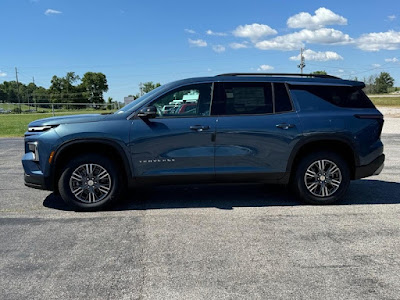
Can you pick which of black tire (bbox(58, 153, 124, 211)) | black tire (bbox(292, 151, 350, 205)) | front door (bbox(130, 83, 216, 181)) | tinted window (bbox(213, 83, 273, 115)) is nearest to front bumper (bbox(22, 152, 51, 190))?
black tire (bbox(58, 153, 124, 211))

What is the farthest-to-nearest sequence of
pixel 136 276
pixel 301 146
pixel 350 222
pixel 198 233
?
1. pixel 301 146
2. pixel 350 222
3. pixel 198 233
4. pixel 136 276

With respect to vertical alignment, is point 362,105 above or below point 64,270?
above

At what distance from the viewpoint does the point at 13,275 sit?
328 cm

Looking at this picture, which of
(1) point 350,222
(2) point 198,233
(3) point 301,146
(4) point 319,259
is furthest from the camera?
(3) point 301,146

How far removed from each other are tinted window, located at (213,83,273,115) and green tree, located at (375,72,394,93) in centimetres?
14367

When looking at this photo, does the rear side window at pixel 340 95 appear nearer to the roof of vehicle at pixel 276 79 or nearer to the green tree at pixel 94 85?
the roof of vehicle at pixel 276 79

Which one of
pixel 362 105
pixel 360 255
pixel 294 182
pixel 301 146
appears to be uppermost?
pixel 362 105

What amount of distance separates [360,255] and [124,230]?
2.59 m

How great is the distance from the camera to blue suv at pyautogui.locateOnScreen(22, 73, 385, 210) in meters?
4.98

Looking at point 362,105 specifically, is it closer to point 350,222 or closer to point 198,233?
point 350,222

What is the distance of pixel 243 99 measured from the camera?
5.22 m

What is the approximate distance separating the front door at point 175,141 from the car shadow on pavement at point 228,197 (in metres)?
0.56

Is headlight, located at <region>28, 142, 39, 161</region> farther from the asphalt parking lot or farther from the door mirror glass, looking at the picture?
the door mirror glass

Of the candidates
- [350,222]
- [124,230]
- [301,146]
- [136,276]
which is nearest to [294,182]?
[301,146]
